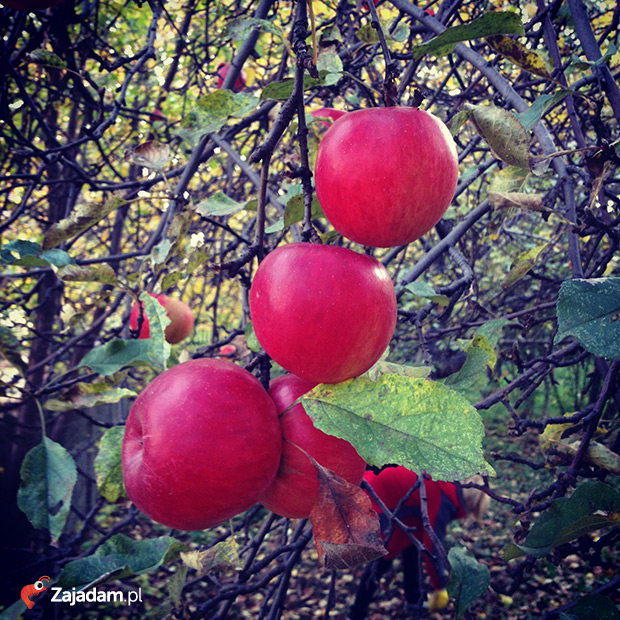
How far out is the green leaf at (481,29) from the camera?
0.62m

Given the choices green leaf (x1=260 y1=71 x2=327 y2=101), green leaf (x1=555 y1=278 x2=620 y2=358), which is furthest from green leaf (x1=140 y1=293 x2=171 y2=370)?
green leaf (x1=555 y1=278 x2=620 y2=358)

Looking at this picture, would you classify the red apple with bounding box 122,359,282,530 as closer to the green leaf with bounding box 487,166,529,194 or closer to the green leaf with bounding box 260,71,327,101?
the green leaf with bounding box 260,71,327,101

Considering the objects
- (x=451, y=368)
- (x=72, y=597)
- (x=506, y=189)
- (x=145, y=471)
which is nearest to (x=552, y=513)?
(x=506, y=189)

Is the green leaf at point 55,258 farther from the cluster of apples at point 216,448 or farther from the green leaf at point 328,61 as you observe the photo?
the green leaf at point 328,61

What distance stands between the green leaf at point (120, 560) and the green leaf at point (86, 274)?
1.72 feet

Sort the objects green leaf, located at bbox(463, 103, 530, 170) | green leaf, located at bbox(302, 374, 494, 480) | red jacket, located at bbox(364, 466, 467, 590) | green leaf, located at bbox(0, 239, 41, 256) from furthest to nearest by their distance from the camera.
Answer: red jacket, located at bbox(364, 466, 467, 590)
green leaf, located at bbox(0, 239, 41, 256)
green leaf, located at bbox(463, 103, 530, 170)
green leaf, located at bbox(302, 374, 494, 480)

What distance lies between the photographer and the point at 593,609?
2.64 feet

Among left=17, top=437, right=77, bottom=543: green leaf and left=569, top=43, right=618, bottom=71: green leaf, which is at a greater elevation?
left=569, top=43, right=618, bottom=71: green leaf

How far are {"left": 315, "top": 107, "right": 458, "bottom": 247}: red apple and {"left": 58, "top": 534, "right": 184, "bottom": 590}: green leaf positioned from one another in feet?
2.24

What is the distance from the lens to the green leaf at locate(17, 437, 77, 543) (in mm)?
950

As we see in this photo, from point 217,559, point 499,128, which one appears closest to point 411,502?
point 217,559

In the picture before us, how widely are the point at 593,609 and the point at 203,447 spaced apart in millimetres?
724

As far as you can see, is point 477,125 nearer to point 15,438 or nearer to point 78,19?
point 78,19

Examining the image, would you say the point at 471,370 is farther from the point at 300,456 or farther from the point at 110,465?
the point at 110,465
